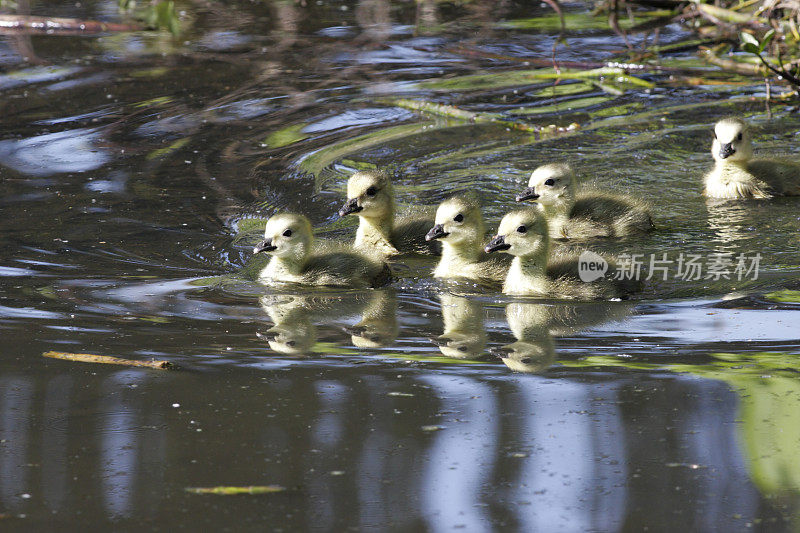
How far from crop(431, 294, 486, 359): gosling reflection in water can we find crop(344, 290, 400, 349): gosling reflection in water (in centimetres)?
20

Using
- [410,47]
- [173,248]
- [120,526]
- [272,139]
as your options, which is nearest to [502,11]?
[410,47]

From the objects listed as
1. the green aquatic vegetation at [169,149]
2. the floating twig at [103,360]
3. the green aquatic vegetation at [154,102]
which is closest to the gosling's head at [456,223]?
the floating twig at [103,360]

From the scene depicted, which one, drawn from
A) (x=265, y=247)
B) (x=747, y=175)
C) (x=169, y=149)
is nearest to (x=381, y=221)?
(x=265, y=247)

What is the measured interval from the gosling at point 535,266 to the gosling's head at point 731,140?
1753 mm

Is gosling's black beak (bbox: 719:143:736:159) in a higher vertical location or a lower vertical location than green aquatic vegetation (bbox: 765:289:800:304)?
higher

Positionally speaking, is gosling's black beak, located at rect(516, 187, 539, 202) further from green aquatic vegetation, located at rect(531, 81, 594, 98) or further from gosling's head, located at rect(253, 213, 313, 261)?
green aquatic vegetation, located at rect(531, 81, 594, 98)

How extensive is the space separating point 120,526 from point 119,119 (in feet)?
20.4

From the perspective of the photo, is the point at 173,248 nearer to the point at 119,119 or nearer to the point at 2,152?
the point at 2,152

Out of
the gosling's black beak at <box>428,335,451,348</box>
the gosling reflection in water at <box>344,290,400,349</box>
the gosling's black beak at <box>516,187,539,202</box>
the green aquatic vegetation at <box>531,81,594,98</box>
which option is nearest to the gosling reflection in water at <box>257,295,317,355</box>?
the gosling reflection in water at <box>344,290,400,349</box>

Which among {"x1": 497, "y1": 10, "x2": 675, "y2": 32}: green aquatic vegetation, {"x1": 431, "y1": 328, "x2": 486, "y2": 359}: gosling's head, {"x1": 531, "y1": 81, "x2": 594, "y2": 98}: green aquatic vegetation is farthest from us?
{"x1": 497, "y1": 10, "x2": 675, "y2": 32}: green aquatic vegetation

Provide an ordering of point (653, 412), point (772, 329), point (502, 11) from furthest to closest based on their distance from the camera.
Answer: point (502, 11) → point (772, 329) → point (653, 412)

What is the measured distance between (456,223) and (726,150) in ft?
6.68

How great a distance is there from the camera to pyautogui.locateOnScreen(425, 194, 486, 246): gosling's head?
18.5ft

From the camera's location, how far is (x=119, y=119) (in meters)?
8.50
